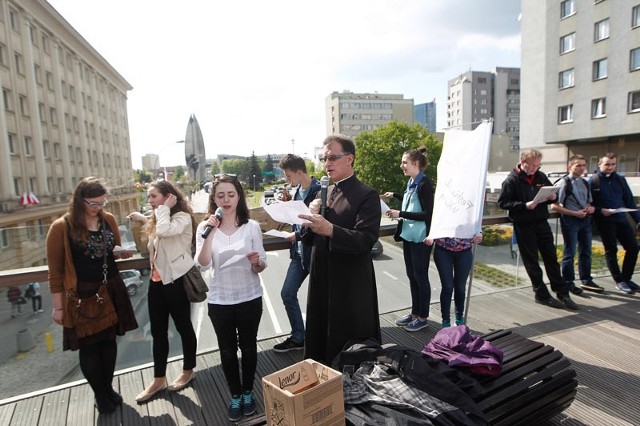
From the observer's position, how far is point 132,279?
3.54m

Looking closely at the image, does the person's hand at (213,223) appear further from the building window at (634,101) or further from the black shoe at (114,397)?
the building window at (634,101)

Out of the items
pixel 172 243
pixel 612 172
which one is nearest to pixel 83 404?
pixel 172 243

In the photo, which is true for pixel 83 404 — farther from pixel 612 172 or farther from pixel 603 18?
pixel 603 18

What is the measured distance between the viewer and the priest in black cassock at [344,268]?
2744 millimetres

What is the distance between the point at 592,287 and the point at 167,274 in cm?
549

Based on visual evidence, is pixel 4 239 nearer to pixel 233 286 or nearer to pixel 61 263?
pixel 61 263

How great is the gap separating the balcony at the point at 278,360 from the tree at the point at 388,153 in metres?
34.2

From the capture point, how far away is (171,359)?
379 centimetres

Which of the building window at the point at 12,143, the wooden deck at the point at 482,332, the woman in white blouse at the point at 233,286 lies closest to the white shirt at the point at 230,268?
the woman in white blouse at the point at 233,286

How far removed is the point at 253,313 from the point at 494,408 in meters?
1.66

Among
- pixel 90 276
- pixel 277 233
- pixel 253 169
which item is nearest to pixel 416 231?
pixel 277 233

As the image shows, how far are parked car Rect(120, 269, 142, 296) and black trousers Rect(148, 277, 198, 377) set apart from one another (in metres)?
0.35

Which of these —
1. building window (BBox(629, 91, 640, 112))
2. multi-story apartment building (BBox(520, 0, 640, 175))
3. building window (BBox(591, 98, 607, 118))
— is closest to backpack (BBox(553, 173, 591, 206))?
multi-story apartment building (BBox(520, 0, 640, 175))

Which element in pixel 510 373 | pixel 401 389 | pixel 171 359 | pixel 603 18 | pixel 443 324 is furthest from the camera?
pixel 603 18
